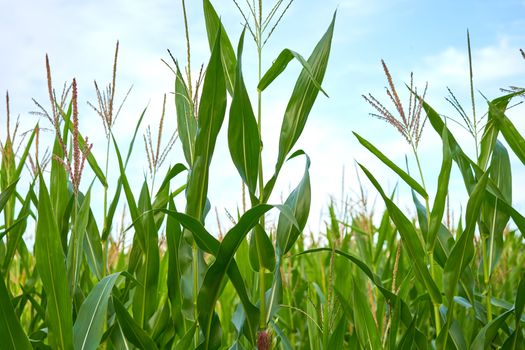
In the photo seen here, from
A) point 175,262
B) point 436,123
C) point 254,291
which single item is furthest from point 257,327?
point 436,123

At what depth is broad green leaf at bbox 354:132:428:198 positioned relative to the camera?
1.84 metres

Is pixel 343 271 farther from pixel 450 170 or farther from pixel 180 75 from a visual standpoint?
pixel 180 75

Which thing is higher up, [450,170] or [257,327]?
[450,170]

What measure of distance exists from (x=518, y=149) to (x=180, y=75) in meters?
1.04

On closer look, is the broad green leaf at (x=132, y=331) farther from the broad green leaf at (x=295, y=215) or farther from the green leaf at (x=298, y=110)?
the green leaf at (x=298, y=110)

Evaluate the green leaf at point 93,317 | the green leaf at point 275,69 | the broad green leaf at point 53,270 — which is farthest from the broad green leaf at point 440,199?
the broad green leaf at point 53,270

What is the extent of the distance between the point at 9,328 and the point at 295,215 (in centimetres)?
72

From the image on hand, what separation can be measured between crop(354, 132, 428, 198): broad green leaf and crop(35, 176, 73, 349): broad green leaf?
902 millimetres

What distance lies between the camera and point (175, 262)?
176 cm

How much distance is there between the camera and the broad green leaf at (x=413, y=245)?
1.75 meters

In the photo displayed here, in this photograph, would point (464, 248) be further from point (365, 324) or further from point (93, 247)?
point (93, 247)

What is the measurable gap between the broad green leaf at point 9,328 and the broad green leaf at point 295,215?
2.04ft

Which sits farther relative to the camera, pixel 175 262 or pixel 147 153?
pixel 147 153

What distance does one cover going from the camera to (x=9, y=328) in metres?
1.39
